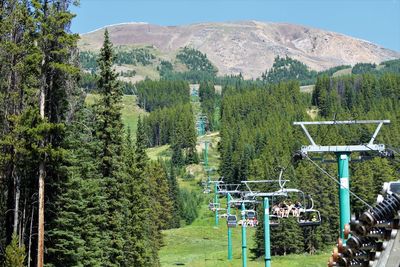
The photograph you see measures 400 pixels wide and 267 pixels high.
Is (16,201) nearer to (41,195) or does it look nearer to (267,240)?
(41,195)

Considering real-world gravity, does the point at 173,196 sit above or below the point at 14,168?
below

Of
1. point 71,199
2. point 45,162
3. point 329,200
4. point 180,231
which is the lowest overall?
point 180,231

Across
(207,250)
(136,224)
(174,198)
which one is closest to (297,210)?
(136,224)

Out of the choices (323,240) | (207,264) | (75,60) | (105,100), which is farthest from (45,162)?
(323,240)

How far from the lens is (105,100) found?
127 ft

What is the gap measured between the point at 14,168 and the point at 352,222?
22889 millimetres

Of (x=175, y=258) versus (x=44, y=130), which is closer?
(x=44, y=130)

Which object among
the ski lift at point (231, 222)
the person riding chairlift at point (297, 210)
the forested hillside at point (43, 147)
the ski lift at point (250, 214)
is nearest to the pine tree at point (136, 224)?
the ski lift at point (231, 222)

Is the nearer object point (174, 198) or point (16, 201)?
point (16, 201)

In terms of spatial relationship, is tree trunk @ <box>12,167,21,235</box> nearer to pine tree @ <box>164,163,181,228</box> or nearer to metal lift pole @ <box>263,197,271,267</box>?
metal lift pole @ <box>263,197,271,267</box>

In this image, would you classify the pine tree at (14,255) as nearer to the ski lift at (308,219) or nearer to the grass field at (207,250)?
the ski lift at (308,219)

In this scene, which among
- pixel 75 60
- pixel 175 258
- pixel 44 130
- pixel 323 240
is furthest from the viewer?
pixel 323 240

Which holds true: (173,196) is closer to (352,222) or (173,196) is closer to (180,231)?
(180,231)

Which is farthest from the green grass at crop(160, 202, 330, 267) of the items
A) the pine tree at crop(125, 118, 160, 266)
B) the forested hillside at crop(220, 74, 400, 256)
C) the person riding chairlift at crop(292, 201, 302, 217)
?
the person riding chairlift at crop(292, 201, 302, 217)
